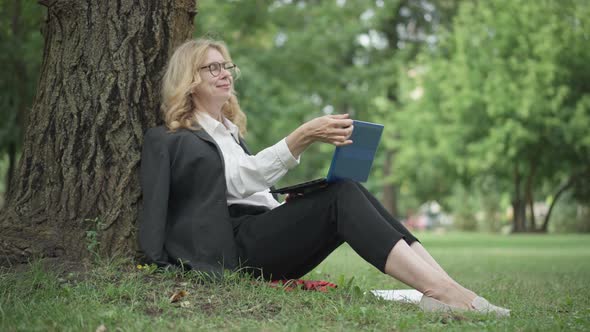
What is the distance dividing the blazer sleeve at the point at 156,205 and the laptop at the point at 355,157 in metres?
0.76

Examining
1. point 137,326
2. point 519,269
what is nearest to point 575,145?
point 519,269

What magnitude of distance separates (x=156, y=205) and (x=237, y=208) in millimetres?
537

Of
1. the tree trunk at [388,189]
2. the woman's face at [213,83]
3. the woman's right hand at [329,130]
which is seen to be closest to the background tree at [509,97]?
the tree trunk at [388,189]

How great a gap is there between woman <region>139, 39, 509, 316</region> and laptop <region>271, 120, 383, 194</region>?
0.18 ft

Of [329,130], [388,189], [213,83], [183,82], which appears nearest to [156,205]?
[183,82]

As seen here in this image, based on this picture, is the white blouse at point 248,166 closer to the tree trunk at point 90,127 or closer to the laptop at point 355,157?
the laptop at point 355,157

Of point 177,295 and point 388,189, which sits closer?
point 177,295

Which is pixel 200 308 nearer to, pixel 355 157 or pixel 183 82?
pixel 355 157

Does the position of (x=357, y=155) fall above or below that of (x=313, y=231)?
above

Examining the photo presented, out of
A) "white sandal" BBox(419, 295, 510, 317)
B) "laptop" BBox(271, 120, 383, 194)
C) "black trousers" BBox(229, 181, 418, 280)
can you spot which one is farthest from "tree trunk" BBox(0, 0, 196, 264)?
"white sandal" BBox(419, 295, 510, 317)

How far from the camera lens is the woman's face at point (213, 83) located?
5004mm

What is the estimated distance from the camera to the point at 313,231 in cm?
459

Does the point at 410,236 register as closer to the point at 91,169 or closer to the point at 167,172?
the point at 167,172

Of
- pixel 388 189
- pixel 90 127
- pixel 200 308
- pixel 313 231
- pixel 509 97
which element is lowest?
pixel 388 189
